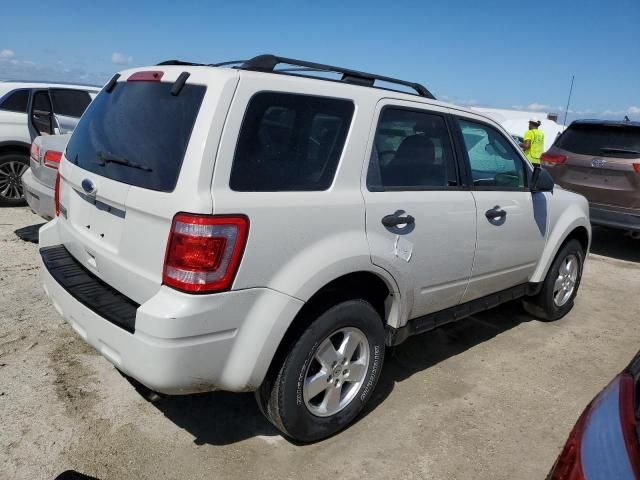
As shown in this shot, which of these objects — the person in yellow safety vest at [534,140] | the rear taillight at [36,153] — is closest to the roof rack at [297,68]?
the rear taillight at [36,153]

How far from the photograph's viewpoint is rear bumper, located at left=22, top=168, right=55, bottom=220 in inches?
216

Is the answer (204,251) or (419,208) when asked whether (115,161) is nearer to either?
(204,251)

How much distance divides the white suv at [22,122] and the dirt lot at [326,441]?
3.33m

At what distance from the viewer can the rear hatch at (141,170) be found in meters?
2.32

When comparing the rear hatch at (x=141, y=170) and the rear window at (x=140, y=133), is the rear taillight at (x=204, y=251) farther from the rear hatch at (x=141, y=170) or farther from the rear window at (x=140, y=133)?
the rear window at (x=140, y=133)

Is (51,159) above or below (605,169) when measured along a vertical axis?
below

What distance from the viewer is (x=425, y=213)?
312cm

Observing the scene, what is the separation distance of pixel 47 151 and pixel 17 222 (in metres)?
1.70

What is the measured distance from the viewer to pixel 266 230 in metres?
2.39

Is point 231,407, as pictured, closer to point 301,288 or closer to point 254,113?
point 301,288

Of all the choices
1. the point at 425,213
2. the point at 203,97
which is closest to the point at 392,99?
the point at 425,213

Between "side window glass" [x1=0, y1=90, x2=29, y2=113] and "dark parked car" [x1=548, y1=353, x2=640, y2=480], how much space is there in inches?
314

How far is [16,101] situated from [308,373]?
6.71 m

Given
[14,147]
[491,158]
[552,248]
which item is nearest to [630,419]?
[491,158]
